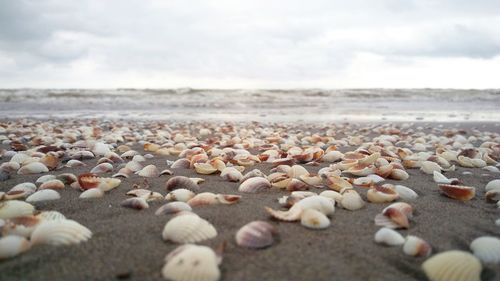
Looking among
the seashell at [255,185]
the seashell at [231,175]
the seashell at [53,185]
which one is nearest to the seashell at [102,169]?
the seashell at [53,185]

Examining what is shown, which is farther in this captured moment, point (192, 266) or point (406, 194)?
point (406, 194)

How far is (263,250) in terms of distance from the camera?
166 cm

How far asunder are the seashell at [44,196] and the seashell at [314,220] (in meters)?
1.54

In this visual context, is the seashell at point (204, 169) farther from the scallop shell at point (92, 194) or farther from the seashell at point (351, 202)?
the seashell at point (351, 202)

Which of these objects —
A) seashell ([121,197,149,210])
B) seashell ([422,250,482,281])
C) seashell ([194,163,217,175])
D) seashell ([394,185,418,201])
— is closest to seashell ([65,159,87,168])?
seashell ([194,163,217,175])

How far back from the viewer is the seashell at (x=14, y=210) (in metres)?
2.00

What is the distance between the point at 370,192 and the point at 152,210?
1300mm

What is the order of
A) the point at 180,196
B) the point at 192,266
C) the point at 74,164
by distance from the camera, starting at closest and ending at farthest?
the point at 192,266 < the point at 180,196 < the point at 74,164

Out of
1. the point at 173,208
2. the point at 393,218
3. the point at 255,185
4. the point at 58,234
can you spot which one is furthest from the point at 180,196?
the point at 393,218

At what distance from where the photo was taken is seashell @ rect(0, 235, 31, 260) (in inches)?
61.4

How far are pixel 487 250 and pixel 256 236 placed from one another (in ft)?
3.15

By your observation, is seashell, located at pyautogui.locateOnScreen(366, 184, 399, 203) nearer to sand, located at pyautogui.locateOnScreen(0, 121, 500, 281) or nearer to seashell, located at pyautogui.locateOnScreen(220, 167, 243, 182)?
sand, located at pyautogui.locateOnScreen(0, 121, 500, 281)

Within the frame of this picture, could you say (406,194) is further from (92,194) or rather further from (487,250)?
(92,194)

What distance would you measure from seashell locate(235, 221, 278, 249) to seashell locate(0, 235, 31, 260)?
861 mm
